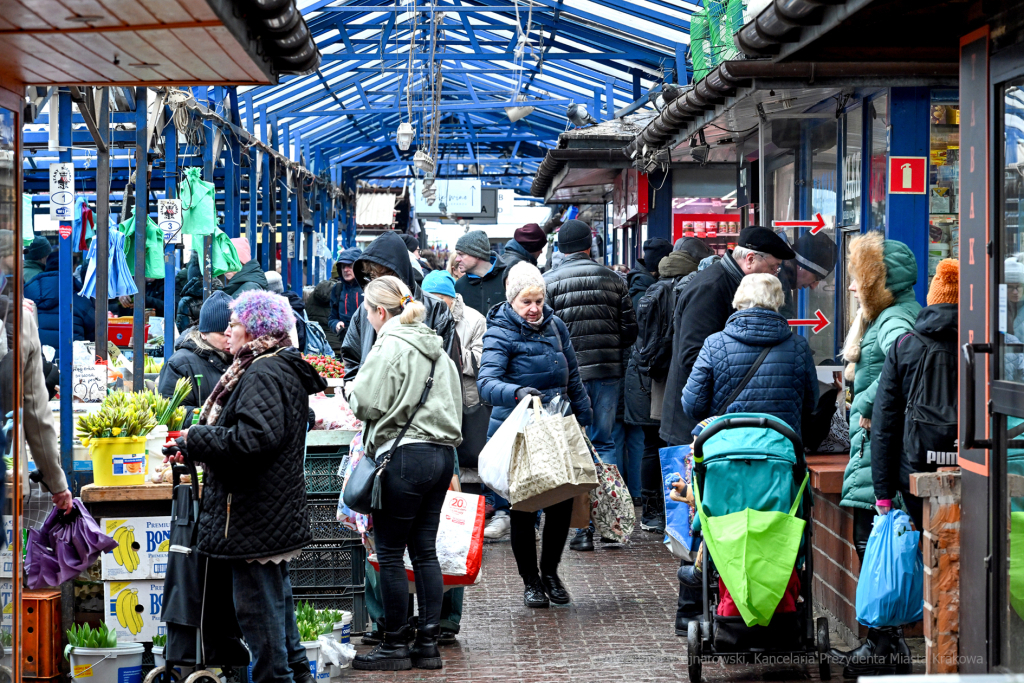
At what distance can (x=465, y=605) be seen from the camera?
692cm

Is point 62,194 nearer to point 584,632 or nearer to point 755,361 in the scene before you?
point 584,632

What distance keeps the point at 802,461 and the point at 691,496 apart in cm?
80

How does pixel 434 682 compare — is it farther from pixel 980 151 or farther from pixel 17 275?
pixel 980 151

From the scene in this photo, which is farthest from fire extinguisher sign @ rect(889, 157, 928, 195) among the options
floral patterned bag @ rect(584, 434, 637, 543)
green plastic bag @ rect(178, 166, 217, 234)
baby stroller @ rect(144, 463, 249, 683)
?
green plastic bag @ rect(178, 166, 217, 234)

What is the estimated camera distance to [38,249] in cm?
955

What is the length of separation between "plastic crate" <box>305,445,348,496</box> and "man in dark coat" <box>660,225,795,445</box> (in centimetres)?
199

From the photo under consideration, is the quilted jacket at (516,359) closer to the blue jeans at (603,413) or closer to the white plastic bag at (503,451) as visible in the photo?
the white plastic bag at (503,451)

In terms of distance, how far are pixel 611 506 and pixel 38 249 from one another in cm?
566

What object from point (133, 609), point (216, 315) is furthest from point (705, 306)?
point (133, 609)

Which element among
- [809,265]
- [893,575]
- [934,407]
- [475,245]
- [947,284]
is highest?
[475,245]

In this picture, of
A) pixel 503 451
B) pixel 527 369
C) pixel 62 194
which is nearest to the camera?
pixel 503 451

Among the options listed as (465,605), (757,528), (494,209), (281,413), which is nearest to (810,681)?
(757,528)

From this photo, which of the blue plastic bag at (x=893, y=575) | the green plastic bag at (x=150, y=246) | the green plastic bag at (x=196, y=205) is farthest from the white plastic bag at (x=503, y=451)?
the green plastic bag at (x=196, y=205)

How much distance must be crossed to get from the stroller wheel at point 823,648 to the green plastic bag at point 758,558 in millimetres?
367
